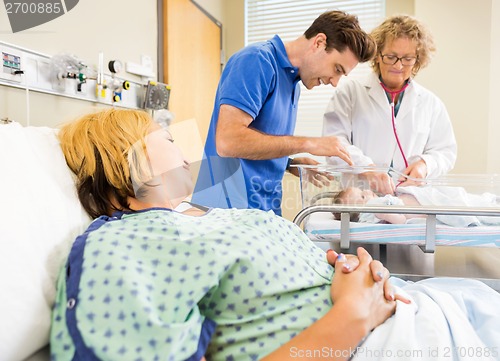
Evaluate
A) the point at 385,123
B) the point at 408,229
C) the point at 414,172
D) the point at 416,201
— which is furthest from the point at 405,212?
the point at 385,123

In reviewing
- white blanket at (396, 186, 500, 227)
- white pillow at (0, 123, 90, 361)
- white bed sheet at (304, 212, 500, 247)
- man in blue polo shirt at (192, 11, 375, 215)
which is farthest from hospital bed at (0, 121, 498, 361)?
white blanket at (396, 186, 500, 227)

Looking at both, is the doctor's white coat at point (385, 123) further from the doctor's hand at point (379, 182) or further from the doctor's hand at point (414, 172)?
the doctor's hand at point (379, 182)

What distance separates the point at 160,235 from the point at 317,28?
131 centimetres

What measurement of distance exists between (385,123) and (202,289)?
1.77 metres

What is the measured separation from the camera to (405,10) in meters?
3.59

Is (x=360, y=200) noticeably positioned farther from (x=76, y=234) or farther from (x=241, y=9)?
(x=241, y=9)

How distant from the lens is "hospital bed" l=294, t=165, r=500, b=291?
56.6 inches

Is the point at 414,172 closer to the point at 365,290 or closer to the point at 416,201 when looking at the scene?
the point at 416,201

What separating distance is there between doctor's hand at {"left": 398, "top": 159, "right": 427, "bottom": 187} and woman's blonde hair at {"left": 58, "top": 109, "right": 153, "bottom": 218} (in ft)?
3.83

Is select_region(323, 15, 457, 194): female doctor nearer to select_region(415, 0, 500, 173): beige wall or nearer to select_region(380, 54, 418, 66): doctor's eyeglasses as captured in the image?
select_region(380, 54, 418, 66): doctor's eyeglasses

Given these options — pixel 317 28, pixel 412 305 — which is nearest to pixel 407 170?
pixel 317 28

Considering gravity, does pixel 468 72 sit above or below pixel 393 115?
above

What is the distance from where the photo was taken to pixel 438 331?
779 mm

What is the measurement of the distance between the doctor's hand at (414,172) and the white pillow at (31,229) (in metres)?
1.31
